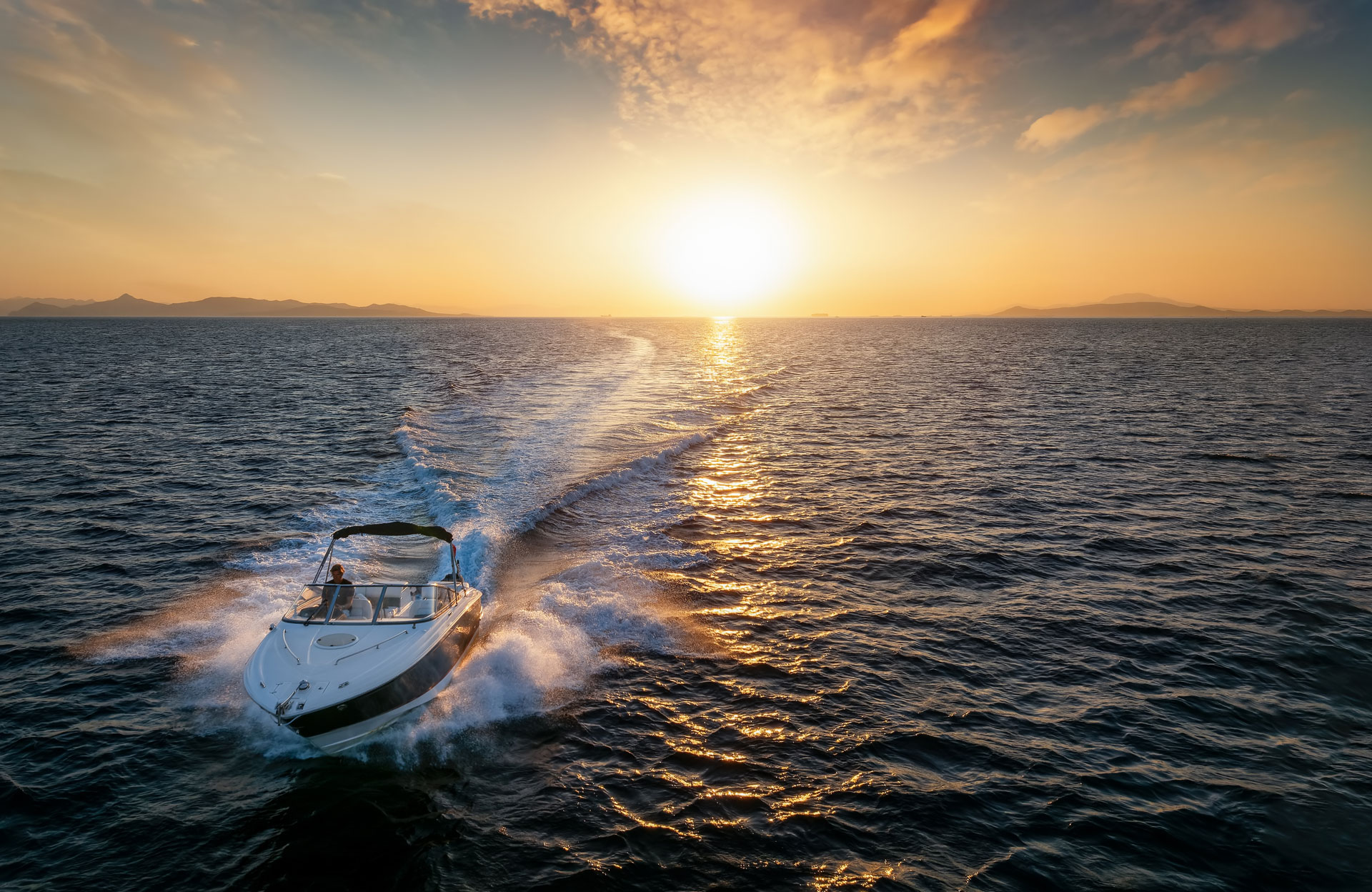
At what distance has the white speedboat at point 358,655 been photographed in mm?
12500

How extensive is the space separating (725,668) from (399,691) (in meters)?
7.70

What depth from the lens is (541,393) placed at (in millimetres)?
56438

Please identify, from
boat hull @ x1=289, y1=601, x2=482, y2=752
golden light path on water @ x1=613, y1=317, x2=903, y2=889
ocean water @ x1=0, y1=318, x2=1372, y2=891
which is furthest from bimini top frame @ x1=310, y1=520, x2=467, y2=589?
golden light path on water @ x1=613, y1=317, x2=903, y2=889

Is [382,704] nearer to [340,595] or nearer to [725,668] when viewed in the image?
[340,595]

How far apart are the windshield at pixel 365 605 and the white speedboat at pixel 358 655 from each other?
0.07 ft

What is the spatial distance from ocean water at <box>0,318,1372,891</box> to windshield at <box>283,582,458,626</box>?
6.33ft

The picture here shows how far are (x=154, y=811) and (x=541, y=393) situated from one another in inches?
1828

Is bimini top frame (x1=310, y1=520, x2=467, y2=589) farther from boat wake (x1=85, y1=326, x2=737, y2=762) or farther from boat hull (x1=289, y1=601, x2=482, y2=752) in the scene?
boat wake (x1=85, y1=326, x2=737, y2=762)

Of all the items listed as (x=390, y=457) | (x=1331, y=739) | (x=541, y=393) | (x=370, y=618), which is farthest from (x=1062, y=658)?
(x=541, y=393)

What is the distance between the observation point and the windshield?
14719 millimetres

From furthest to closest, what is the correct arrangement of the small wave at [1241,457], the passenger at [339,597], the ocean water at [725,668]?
the small wave at [1241,457], the passenger at [339,597], the ocean water at [725,668]

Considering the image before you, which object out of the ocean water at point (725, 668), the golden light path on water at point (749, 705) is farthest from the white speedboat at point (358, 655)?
the golden light path on water at point (749, 705)

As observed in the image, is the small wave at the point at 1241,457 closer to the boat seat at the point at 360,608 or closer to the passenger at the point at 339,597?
the boat seat at the point at 360,608

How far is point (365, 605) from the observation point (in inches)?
606
